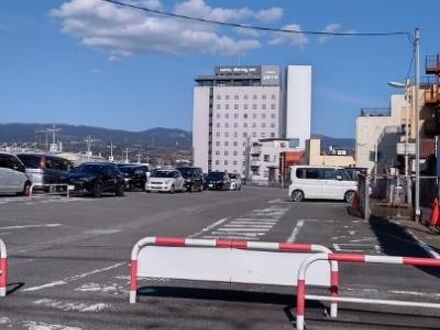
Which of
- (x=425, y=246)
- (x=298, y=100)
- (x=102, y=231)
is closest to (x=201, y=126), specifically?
(x=298, y=100)

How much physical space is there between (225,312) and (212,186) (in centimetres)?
4806

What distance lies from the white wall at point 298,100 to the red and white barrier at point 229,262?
519ft

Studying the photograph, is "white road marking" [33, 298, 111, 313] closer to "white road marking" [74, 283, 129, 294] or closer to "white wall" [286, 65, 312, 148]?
"white road marking" [74, 283, 129, 294]

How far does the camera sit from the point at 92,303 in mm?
8688

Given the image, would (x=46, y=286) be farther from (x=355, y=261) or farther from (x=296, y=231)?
(x=296, y=231)

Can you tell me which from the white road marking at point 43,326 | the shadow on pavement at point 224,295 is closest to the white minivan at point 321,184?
the shadow on pavement at point 224,295

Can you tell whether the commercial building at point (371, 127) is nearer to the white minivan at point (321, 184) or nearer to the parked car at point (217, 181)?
the parked car at point (217, 181)

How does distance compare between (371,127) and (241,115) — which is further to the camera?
(241,115)

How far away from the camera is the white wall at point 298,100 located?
549 feet

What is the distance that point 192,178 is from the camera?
49.4 metres

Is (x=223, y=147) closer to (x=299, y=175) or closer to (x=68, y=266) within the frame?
(x=299, y=175)

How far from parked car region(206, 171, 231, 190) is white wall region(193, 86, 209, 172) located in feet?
349

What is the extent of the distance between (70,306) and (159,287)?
1698 mm

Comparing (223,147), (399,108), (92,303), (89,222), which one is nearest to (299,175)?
(89,222)
